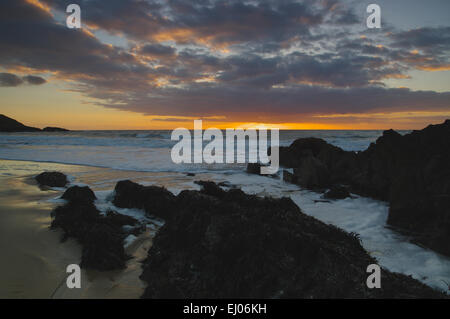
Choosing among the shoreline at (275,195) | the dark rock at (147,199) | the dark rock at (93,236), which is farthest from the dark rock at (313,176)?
the dark rock at (93,236)

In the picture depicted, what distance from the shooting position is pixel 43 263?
153 inches

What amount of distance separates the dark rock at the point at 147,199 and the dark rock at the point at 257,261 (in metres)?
1.97

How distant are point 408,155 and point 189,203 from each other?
633 centimetres

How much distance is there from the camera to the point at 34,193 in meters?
7.62

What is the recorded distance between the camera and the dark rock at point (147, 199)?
588 centimetres

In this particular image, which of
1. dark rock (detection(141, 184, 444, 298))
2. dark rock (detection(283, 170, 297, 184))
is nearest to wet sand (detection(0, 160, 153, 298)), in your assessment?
dark rock (detection(141, 184, 444, 298))

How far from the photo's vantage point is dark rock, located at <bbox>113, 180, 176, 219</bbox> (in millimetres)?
5875

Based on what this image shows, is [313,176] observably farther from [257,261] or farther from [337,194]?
[257,261]

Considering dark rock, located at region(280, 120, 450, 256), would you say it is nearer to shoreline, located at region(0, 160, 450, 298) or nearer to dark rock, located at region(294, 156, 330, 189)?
dark rock, located at region(294, 156, 330, 189)

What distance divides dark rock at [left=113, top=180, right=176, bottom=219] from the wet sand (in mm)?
882

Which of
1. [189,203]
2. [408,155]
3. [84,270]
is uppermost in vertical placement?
[408,155]
